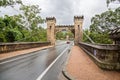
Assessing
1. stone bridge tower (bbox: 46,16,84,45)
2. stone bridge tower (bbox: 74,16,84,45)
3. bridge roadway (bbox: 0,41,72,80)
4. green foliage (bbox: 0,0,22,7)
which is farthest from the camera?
stone bridge tower (bbox: 74,16,84,45)

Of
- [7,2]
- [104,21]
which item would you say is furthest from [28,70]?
[104,21]

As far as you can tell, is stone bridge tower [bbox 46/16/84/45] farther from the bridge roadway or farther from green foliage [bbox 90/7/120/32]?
the bridge roadway

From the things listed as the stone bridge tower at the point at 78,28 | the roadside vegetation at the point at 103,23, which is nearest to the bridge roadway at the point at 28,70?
the roadside vegetation at the point at 103,23

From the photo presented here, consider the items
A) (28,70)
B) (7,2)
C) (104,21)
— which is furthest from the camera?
(104,21)

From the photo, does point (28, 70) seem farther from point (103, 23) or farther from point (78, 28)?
point (78, 28)

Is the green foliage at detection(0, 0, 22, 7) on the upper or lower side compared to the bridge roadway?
upper

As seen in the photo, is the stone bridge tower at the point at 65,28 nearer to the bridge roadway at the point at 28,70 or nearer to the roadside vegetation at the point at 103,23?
the roadside vegetation at the point at 103,23

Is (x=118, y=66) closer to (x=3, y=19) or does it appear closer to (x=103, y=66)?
(x=103, y=66)

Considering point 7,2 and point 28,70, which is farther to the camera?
point 7,2

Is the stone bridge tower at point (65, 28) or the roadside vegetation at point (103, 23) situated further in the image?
the stone bridge tower at point (65, 28)

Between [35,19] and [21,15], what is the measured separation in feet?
14.2

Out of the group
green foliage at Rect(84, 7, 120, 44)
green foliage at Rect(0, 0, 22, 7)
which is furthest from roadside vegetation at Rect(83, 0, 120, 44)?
green foliage at Rect(0, 0, 22, 7)

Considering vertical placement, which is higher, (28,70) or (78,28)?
(78,28)

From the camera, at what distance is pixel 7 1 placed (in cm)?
1878
